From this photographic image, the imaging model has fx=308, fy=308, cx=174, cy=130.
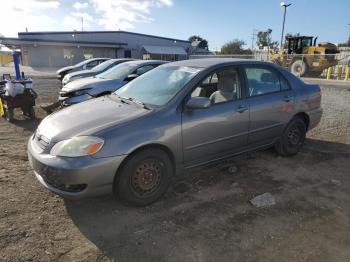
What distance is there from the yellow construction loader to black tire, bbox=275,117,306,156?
19656 millimetres

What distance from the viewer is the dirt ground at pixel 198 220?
9.39ft

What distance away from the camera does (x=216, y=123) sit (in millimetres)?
4035

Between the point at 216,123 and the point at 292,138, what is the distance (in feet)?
6.33

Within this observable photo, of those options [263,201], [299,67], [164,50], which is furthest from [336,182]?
[164,50]

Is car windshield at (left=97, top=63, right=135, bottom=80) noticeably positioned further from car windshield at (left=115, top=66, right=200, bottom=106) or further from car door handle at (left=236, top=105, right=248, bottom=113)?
car door handle at (left=236, top=105, right=248, bottom=113)

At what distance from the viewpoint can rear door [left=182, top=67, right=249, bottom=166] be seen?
3826 mm

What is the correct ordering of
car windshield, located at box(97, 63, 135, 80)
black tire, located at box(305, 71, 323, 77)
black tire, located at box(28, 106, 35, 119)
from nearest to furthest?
black tire, located at box(28, 106, 35, 119) → car windshield, located at box(97, 63, 135, 80) → black tire, located at box(305, 71, 323, 77)

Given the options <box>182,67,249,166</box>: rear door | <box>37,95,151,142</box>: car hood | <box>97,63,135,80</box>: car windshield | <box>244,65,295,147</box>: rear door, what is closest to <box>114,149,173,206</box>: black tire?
<box>182,67,249,166</box>: rear door

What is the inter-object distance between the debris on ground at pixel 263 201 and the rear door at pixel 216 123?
765 mm

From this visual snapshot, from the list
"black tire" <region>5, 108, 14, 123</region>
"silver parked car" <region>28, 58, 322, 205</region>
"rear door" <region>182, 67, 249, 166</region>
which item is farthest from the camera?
"black tire" <region>5, 108, 14, 123</region>

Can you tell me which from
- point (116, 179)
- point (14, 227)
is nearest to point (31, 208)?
point (14, 227)

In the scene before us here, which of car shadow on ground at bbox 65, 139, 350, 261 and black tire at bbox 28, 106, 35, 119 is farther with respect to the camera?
black tire at bbox 28, 106, 35, 119

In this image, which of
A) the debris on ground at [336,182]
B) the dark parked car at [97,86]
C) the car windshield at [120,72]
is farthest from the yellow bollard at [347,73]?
the debris on ground at [336,182]

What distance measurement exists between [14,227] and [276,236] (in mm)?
2685
